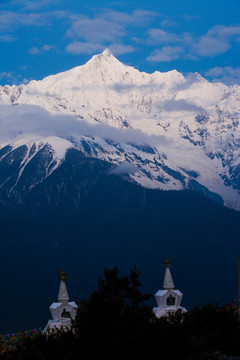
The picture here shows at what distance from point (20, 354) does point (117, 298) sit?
742 cm

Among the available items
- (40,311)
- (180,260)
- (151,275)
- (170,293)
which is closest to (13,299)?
(40,311)

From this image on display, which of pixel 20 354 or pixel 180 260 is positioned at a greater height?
pixel 180 260

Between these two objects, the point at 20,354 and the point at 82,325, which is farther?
the point at 82,325

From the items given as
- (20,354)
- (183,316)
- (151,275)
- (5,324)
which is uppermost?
(151,275)

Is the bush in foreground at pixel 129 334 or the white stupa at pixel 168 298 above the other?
the white stupa at pixel 168 298

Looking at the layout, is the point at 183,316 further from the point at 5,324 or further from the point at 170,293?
the point at 5,324

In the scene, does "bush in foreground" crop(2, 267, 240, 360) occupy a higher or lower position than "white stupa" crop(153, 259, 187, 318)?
lower

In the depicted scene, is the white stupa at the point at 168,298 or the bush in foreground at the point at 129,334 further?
the white stupa at the point at 168,298

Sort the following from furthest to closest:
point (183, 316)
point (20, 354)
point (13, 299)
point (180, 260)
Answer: point (180, 260) → point (13, 299) → point (183, 316) → point (20, 354)

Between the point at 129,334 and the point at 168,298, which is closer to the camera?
the point at 129,334

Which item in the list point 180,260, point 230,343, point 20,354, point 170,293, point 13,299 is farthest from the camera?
point 180,260

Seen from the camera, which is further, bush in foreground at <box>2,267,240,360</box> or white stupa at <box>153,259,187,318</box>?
white stupa at <box>153,259,187,318</box>

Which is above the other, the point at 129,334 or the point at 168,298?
the point at 168,298

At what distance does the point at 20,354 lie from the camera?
34.8m
